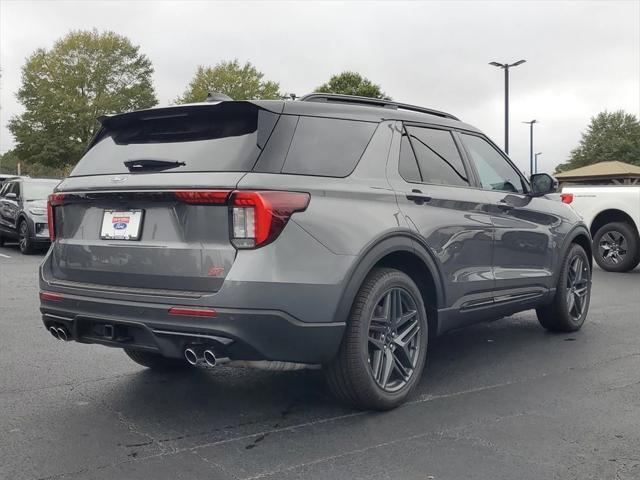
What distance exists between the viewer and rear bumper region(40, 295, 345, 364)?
11.0 ft

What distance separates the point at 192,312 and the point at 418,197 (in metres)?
1.58

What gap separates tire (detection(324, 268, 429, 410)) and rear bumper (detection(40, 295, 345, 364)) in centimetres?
18

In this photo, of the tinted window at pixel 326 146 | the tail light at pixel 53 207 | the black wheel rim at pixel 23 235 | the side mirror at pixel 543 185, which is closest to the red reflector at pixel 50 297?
the tail light at pixel 53 207

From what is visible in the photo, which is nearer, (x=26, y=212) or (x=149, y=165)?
(x=149, y=165)

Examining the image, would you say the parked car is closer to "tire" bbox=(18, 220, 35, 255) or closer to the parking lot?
"tire" bbox=(18, 220, 35, 255)

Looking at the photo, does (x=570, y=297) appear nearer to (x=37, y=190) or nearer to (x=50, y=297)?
(x=50, y=297)

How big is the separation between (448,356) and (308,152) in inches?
93.1

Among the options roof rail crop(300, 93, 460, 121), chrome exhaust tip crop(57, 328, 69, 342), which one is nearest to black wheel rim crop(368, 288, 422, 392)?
roof rail crop(300, 93, 460, 121)

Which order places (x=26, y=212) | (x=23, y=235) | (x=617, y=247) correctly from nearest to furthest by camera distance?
(x=617, y=247) → (x=26, y=212) → (x=23, y=235)

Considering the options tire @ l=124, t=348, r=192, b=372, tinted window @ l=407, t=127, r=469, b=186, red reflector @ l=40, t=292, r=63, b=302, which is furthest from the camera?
Result: tire @ l=124, t=348, r=192, b=372

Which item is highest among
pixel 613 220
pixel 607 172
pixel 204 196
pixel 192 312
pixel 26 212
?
pixel 607 172

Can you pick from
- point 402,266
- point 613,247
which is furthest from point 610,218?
point 402,266

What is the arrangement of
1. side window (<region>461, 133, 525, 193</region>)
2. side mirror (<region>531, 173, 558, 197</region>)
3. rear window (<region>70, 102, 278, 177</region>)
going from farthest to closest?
side mirror (<region>531, 173, 558, 197</region>) → side window (<region>461, 133, 525, 193</region>) → rear window (<region>70, 102, 278, 177</region>)

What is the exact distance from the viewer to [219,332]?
335 cm
